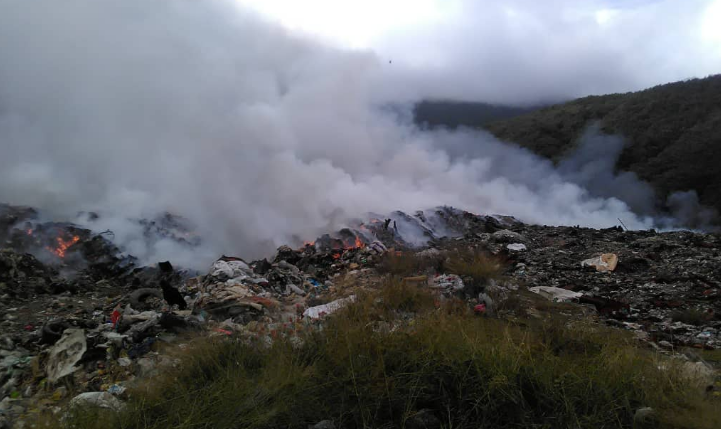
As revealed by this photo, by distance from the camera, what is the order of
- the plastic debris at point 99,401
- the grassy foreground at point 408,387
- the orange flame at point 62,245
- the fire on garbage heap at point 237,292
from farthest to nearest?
the orange flame at point 62,245, the fire on garbage heap at point 237,292, the plastic debris at point 99,401, the grassy foreground at point 408,387

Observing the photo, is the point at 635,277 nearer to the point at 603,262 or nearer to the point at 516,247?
the point at 603,262

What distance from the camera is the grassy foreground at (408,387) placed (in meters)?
1.66

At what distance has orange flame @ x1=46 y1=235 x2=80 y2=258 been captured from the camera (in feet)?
23.5

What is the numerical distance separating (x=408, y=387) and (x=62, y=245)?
8186 millimetres

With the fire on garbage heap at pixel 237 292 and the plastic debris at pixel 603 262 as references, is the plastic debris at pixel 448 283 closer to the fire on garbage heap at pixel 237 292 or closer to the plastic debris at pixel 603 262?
the fire on garbage heap at pixel 237 292

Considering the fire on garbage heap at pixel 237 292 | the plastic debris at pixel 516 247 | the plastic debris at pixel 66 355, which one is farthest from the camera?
the plastic debris at pixel 516 247

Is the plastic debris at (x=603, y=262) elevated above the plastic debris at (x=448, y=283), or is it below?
below

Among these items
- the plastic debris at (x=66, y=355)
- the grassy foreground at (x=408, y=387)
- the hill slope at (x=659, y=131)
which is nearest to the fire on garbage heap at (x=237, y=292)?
the plastic debris at (x=66, y=355)

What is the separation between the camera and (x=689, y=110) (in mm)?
18953

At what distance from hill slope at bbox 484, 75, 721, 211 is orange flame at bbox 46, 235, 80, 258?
2107 cm

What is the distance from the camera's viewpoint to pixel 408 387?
1816mm

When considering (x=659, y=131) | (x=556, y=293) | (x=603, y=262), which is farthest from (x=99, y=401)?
(x=659, y=131)

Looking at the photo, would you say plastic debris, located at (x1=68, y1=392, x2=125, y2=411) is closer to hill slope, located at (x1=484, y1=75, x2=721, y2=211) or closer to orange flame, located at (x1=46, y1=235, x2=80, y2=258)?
orange flame, located at (x1=46, y1=235, x2=80, y2=258)

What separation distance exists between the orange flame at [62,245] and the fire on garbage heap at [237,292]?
0.03 m
